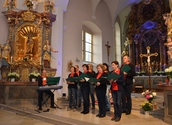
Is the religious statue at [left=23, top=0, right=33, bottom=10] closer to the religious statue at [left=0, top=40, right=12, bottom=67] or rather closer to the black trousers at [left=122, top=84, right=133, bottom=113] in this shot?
the religious statue at [left=0, top=40, right=12, bottom=67]

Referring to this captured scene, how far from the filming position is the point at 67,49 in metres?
11.0

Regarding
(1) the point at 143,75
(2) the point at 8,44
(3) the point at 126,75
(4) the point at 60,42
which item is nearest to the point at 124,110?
(3) the point at 126,75

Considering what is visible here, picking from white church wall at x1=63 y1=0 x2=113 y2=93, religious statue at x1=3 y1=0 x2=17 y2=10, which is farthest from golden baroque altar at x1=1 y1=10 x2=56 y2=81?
white church wall at x1=63 y1=0 x2=113 y2=93

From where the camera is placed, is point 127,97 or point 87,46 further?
point 87,46

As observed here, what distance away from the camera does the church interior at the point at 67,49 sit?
532 centimetres

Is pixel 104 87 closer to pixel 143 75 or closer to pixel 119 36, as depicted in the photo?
pixel 143 75

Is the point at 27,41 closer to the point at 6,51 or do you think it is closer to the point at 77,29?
the point at 6,51

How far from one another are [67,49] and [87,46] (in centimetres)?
305

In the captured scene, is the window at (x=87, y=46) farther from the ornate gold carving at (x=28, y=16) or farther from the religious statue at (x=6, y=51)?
the religious statue at (x=6, y=51)

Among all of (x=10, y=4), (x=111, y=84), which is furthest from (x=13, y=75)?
(x=111, y=84)

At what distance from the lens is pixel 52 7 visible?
9.57 meters

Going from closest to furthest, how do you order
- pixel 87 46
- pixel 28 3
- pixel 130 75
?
1. pixel 130 75
2. pixel 28 3
3. pixel 87 46

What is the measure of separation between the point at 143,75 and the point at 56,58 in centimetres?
775

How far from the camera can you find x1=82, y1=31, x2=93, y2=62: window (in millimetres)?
13148
